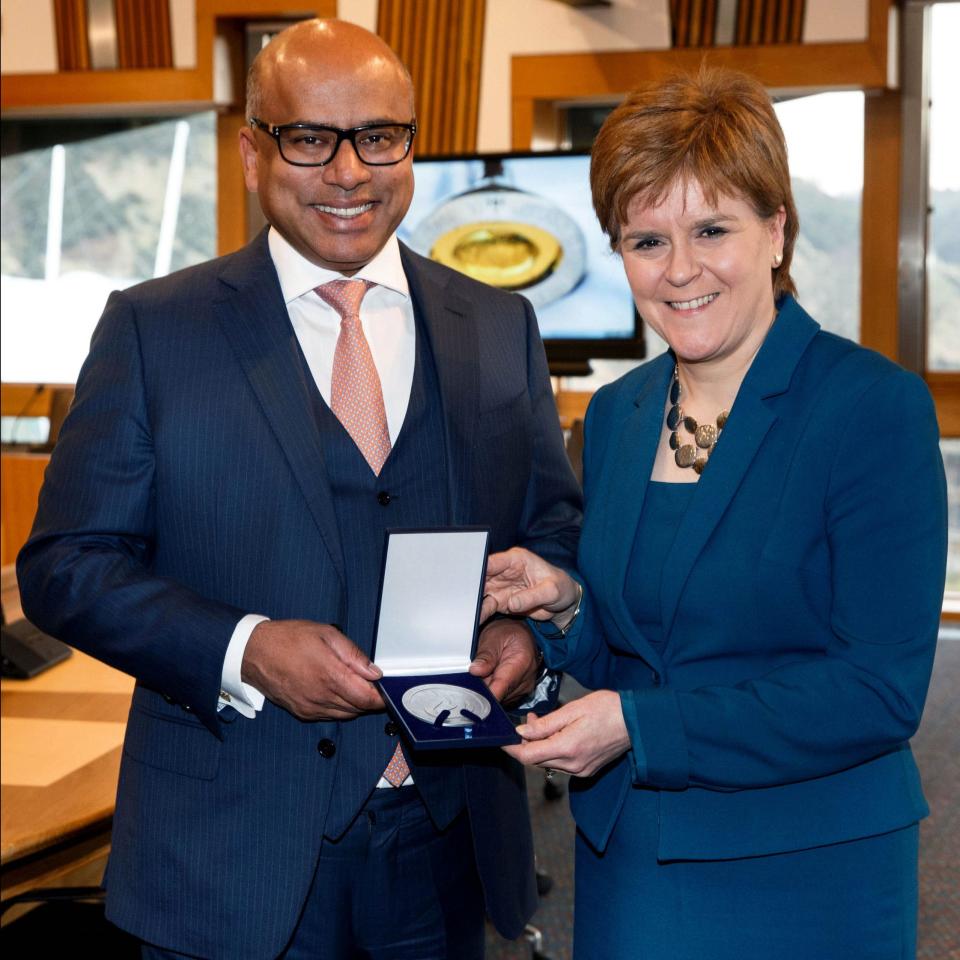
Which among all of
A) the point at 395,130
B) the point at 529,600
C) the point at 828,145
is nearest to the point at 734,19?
the point at 828,145

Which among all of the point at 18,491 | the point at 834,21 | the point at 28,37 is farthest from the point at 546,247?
the point at 28,37

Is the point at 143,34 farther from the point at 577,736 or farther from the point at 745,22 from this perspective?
the point at 577,736

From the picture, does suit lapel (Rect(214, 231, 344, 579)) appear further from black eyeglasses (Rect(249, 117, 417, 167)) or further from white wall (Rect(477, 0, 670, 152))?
white wall (Rect(477, 0, 670, 152))

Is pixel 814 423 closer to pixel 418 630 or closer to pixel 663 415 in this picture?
pixel 663 415

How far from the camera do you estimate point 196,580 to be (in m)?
1.86

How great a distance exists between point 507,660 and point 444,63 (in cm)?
519

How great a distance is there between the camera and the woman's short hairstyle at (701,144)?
1.62 metres

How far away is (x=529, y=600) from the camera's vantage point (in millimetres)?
1828

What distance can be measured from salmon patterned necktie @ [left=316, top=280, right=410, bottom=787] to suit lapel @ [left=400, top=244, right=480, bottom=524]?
102 millimetres

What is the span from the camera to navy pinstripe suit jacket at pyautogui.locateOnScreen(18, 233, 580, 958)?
70.7 inches

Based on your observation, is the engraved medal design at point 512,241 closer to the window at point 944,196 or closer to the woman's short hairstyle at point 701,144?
the window at point 944,196

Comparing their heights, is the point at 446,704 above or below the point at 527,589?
below

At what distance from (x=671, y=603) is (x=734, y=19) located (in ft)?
17.3

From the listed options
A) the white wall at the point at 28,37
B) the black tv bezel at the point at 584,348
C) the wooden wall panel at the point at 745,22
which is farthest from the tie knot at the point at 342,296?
the white wall at the point at 28,37
